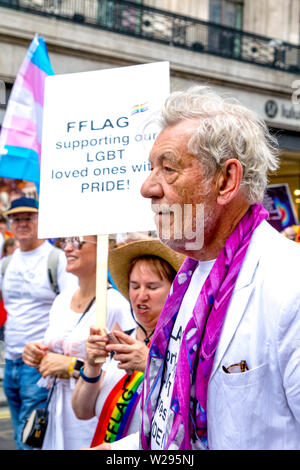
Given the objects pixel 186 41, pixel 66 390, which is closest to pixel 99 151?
pixel 66 390

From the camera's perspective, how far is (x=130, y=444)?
197 cm

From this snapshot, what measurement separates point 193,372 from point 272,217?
562 cm

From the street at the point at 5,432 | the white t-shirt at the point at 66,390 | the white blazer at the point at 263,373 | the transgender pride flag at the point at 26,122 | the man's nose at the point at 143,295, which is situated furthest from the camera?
the street at the point at 5,432

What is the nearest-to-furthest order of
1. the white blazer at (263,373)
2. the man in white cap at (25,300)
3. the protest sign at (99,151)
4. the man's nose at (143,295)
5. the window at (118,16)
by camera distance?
the white blazer at (263,373) < the protest sign at (99,151) < the man's nose at (143,295) < the man in white cap at (25,300) < the window at (118,16)

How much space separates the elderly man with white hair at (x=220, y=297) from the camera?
1.51 meters

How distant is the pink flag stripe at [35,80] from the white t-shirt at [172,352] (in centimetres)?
209

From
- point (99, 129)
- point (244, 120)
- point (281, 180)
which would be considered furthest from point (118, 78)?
point (281, 180)

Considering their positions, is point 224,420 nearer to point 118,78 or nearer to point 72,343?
point 118,78

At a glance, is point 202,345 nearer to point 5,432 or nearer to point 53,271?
point 53,271

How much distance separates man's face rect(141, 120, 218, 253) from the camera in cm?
172

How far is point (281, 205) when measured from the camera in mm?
7148
